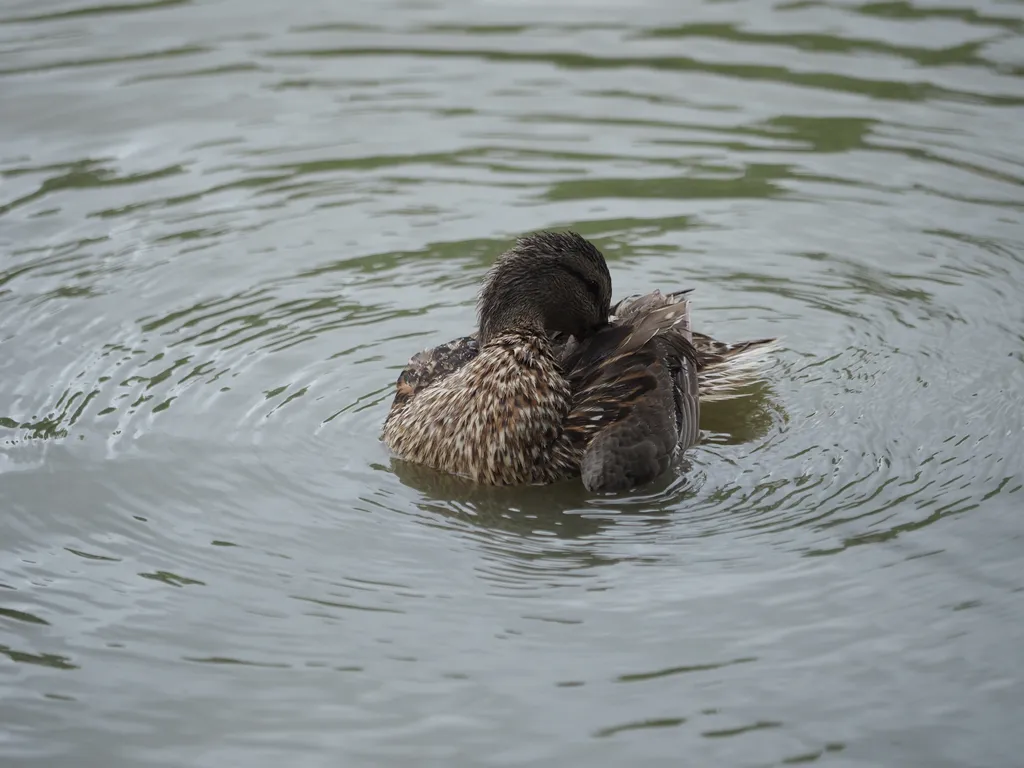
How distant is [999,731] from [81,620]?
3741 mm

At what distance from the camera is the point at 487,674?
5719 millimetres

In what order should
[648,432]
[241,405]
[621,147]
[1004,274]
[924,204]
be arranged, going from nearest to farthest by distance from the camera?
[648,432]
[241,405]
[1004,274]
[924,204]
[621,147]

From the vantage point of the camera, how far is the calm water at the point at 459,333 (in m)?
5.60

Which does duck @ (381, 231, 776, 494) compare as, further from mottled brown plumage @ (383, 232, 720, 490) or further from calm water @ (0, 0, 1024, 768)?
calm water @ (0, 0, 1024, 768)

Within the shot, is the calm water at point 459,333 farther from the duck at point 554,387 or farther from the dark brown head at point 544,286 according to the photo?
the dark brown head at point 544,286

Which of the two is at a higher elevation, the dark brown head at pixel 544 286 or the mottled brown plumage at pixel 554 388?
the dark brown head at pixel 544 286

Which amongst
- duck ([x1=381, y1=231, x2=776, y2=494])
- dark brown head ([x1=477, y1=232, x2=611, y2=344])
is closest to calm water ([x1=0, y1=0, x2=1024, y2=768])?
duck ([x1=381, y1=231, x2=776, y2=494])

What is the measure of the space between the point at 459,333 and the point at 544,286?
1491mm

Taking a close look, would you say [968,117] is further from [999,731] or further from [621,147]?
[999,731]

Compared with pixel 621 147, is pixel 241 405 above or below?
below

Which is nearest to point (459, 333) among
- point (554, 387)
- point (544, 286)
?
point (544, 286)

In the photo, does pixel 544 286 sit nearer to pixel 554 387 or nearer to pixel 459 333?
pixel 554 387

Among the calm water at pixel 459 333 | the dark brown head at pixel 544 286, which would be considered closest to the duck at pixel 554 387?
the dark brown head at pixel 544 286

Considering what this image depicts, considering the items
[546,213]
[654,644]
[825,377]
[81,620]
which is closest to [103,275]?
[546,213]
